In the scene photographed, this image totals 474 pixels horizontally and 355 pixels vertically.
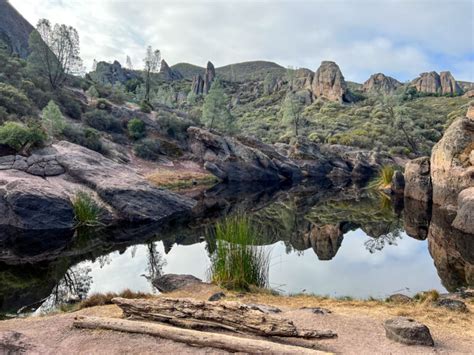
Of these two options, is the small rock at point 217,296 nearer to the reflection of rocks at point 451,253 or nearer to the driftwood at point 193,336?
the driftwood at point 193,336

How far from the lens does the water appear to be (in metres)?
12.1

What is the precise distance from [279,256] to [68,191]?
11.5 metres

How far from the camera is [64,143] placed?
81.2 feet

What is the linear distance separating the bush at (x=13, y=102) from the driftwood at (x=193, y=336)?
92.9ft

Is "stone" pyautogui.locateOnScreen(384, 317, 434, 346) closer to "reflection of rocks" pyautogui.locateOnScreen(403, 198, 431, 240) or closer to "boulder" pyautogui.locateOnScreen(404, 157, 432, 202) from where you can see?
"reflection of rocks" pyautogui.locateOnScreen(403, 198, 431, 240)

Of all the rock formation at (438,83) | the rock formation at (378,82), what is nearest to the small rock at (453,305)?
the rock formation at (378,82)

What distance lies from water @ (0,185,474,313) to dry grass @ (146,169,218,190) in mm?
8124

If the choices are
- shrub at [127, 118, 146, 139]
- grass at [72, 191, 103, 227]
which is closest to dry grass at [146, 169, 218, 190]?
shrub at [127, 118, 146, 139]

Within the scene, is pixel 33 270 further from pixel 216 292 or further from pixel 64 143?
pixel 64 143

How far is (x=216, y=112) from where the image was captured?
55.2 meters

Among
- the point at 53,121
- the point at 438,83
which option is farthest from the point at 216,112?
the point at 438,83

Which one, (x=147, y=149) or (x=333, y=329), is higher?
(x=147, y=149)

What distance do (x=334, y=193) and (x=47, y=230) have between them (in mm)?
25855

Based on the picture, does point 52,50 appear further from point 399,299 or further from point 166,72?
point 166,72
